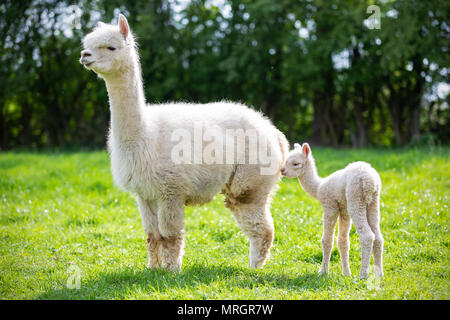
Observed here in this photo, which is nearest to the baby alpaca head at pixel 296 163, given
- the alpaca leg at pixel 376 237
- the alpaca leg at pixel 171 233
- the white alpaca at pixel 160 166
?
the white alpaca at pixel 160 166

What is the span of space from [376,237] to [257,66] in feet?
47.7

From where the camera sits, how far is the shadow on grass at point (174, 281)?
4.11 metres

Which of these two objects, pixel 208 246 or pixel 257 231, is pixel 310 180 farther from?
pixel 208 246

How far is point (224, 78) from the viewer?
19.6 meters

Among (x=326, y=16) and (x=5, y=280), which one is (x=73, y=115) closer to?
(x=326, y=16)

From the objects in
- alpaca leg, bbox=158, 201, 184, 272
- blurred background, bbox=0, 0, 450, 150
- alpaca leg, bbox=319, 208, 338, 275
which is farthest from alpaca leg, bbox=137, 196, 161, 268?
blurred background, bbox=0, 0, 450, 150

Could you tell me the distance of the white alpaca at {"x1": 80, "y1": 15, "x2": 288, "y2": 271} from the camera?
4684 mm

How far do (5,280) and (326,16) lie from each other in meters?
15.2

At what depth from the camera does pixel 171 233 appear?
475 cm

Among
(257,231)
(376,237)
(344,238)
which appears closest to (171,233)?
(257,231)

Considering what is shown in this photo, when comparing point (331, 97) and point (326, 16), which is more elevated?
point (326, 16)

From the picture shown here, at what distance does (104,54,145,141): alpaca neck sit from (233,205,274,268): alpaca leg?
5.04 ft

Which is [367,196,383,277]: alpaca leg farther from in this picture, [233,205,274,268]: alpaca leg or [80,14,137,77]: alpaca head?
[80,14,137,77]: alpaca head
